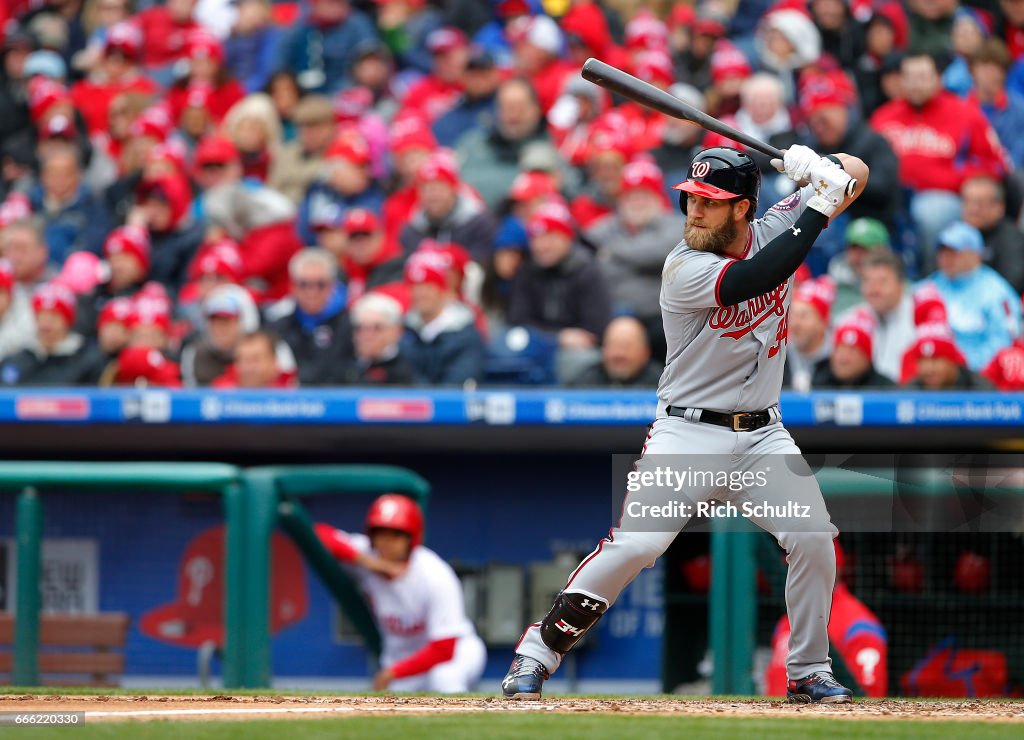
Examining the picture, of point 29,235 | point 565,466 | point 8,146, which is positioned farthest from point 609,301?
point 8,146

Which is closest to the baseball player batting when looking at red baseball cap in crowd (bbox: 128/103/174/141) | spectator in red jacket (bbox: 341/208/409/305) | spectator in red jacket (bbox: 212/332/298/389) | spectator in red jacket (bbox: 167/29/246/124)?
spectator in red jacket (bbox: 212/332/298/389)

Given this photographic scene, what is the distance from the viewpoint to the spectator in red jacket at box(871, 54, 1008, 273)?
7820 mm

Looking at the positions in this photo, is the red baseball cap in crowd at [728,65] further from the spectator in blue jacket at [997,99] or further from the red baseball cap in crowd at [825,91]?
the spectator in blue jacket at [997,99]

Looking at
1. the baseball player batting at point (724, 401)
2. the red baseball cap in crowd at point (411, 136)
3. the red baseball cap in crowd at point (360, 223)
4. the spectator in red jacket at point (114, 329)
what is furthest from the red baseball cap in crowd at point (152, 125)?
the baseball player batting at point (724, 401)

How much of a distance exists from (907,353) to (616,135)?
8.10 ft

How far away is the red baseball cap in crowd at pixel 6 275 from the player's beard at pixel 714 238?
4863 mm

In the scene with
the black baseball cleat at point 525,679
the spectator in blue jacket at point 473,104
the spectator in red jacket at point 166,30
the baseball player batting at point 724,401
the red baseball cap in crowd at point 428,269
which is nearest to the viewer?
the baseball player batting at point 724,401

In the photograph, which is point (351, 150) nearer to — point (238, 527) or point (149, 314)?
point (149, 314)

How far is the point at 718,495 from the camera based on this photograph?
4141 millimetres

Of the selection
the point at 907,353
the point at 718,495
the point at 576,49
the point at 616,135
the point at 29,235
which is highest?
the point at 576,49

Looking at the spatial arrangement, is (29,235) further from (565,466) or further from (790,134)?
(790,134)

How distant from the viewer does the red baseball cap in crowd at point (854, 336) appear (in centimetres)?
637

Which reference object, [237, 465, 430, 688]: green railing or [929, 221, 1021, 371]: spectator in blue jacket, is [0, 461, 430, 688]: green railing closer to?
[237, 465, 430, 688]: green railing

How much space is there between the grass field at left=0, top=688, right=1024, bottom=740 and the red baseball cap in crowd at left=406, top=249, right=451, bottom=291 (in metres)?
2.88
